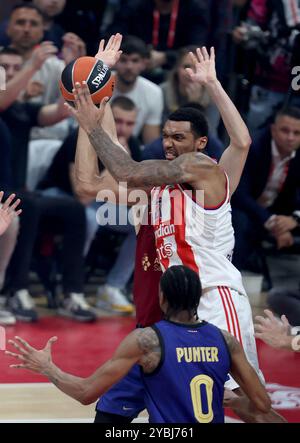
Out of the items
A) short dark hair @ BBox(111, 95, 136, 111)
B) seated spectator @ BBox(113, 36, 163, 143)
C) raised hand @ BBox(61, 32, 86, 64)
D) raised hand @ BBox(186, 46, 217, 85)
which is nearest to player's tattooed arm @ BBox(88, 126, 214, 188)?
raised hand @ BBox(186, 46, 217, 85)

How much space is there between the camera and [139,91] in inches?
379

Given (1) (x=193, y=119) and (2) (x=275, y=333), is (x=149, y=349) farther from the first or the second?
(1) (x=193, y=119)

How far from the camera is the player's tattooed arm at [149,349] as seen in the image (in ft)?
15.1

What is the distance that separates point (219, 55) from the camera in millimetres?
10203

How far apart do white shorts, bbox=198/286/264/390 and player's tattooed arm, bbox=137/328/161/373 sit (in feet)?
2.34

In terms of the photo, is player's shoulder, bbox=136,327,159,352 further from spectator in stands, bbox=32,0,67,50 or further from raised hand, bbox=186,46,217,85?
spectator in stands, bbox=32,0,67,50

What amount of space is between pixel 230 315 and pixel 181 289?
78cm

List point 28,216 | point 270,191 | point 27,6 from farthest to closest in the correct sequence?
1. point 27,6
2. point 270,191
3. point 28,216

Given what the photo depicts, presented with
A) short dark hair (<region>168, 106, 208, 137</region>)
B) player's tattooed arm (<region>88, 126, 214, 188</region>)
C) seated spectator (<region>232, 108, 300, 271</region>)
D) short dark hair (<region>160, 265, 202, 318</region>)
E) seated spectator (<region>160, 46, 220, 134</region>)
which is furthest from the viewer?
seated spectator (<region>160, 46, 220, 134</region>)

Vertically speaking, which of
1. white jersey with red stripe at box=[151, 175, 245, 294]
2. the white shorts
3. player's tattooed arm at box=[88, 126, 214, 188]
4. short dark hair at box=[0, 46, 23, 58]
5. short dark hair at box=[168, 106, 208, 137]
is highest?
short dark hair at box=[168, 106, 208, 137]

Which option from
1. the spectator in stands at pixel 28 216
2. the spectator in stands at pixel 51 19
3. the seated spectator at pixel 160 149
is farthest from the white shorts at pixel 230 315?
the spectator in stands at pixel 51 19

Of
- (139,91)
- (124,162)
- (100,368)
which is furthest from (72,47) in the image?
(100,368)

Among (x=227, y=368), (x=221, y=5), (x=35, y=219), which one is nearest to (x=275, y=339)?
(x=227, y=368)

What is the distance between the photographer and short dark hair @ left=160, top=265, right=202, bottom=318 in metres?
4.61
